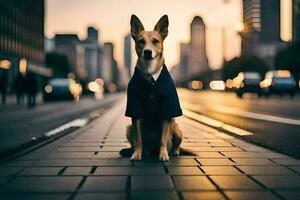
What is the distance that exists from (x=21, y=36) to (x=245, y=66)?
46.7m

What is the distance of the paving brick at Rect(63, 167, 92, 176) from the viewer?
14.3ft

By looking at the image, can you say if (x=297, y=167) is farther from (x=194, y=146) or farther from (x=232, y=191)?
(x=194, y=146)

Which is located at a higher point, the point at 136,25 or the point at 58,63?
the point at 58,63

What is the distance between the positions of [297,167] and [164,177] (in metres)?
Result: 1.48

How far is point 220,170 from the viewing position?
4.50m

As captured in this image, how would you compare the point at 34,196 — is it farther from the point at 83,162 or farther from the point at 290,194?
the point at 290,194

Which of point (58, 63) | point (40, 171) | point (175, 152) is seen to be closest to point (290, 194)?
point (175, 152)

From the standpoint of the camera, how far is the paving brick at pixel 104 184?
3.65m

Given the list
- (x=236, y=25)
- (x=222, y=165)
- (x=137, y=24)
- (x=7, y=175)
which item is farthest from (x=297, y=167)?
(x=236, y=25)

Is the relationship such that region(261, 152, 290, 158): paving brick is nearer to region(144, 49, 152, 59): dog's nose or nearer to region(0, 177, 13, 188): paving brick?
region(144, 49, 152, 59): dog's nose

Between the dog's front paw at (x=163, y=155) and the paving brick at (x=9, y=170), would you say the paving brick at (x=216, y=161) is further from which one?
the paving brick at (x=9, y=170)

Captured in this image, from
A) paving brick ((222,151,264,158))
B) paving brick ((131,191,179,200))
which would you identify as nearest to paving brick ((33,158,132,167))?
paving brick ((222,151,264,158))

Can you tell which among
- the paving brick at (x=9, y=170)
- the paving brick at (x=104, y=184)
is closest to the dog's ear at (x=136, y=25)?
the paving brick at (x=104, y=184)

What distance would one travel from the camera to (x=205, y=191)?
358 centimetres
